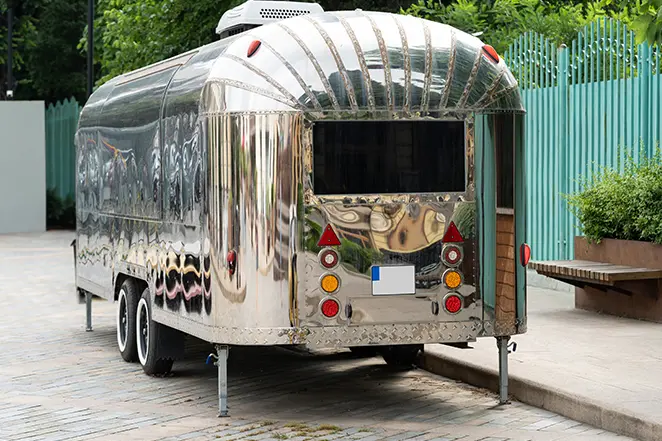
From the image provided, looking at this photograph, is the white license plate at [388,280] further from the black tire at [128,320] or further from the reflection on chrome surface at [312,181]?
the black tire at [128,320]

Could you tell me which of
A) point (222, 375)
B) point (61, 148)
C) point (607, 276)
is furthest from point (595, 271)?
point (61, 148)

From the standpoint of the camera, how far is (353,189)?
356 inches

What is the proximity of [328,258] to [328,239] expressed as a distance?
133 mm

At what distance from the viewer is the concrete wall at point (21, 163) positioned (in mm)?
34719

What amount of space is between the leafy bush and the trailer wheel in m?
5.24

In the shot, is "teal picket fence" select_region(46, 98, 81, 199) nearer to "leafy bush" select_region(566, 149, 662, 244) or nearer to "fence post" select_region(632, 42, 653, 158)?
"fence post" select_region(632, 42, 653, 158)

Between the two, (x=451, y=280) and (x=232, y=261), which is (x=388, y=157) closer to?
(x=451, y=280)

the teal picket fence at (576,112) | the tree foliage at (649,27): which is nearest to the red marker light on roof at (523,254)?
the tree foliage at (649,27)

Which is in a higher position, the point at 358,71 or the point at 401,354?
the point at 358,71

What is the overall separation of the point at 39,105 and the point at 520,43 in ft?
67.2

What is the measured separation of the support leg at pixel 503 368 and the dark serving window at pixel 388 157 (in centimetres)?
119

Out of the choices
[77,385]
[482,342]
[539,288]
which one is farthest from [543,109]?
[77,385]

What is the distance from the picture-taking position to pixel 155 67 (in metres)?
11.5

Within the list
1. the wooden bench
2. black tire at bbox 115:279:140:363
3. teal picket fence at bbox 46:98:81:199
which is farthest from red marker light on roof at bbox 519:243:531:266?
teal picket fence at bbox 46:98:81:199
